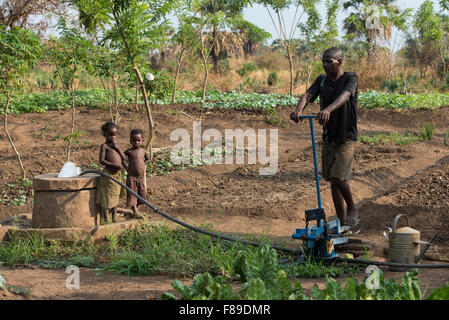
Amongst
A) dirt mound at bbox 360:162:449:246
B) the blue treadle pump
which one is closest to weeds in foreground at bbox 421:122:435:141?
dirt mound at bbox 360:162:449:246

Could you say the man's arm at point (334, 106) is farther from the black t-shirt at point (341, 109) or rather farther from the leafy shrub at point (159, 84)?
the leafy shrub at point (159, 84)

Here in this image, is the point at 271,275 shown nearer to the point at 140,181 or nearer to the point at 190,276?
the point at 190,276

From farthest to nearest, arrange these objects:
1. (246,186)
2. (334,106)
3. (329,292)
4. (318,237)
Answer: (246,186) < (334,106) < (318,237) < (329,292)

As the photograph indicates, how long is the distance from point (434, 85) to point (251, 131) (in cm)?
1182

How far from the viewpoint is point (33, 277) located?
424 cm

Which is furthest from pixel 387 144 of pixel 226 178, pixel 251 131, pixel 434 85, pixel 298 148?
pixel 434 85

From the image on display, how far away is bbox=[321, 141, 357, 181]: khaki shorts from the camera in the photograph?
4.95 m

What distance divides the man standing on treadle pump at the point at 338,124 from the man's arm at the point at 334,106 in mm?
74

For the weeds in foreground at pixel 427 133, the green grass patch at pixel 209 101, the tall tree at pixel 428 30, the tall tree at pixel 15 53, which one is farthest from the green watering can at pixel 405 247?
the tall tree at pixel 428 30

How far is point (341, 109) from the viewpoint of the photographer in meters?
4.94

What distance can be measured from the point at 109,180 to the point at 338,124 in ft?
8.16

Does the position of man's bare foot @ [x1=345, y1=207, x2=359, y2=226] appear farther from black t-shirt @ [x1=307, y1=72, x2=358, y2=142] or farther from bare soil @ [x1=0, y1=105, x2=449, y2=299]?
black t-shirt @ [x1=307, y1=72, x2=358, y2=142]

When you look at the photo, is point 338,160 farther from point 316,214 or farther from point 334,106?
point 316,214

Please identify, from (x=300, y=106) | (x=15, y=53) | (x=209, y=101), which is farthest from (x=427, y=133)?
(x=15, y=53)
